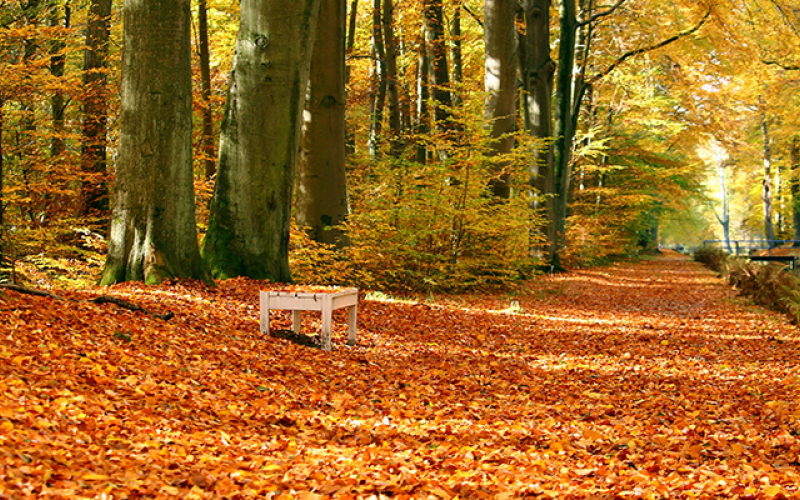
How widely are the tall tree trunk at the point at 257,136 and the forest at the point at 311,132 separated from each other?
0.02 metres

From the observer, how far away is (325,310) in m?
5.96

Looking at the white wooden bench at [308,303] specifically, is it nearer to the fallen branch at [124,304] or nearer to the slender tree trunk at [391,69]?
the fallen branch at [124,304]

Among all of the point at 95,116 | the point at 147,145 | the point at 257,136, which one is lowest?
the point at 147,145

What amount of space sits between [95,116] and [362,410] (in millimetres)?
10072

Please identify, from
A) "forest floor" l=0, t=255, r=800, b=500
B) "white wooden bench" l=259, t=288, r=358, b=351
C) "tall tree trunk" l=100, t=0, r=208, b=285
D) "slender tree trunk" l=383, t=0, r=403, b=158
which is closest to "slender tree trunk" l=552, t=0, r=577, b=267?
"slender tree trunk" l=383, t=0, r=403, b=158

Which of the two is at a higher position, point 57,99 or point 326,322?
point 57,99

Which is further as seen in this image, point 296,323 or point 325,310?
point 296,323

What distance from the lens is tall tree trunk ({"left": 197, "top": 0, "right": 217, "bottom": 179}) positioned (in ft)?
42.3

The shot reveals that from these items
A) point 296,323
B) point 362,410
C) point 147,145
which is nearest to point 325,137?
point 147,145

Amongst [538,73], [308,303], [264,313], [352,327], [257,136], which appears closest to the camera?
[308,303]

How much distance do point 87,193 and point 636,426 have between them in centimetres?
1170

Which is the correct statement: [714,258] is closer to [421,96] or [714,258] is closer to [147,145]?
[421,96]

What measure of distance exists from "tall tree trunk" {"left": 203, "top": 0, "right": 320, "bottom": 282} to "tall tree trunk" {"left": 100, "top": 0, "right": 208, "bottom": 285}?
1006 mm

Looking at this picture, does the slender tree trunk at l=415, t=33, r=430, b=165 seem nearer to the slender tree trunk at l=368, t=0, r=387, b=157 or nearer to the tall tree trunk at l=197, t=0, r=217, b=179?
the slender tree trunk at l=368, t=0, r=387, b=157
